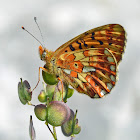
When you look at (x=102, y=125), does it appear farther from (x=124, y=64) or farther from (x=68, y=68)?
(x=68, y=68)

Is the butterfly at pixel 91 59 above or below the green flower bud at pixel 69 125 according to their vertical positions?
above

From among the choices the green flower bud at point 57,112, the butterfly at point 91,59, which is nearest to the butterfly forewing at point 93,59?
the butterfly at point 91,59

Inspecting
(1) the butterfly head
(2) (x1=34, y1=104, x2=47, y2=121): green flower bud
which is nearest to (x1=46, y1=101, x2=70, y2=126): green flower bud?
(2) (x1=34, y1=104, x2=47, y2=121): green flower bud

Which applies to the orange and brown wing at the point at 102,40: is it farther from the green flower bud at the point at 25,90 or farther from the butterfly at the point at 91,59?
the green flower bud at the point at 25,90

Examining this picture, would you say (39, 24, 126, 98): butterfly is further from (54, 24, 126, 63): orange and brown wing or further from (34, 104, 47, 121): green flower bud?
(34, 104, 47, 121): green flower bud

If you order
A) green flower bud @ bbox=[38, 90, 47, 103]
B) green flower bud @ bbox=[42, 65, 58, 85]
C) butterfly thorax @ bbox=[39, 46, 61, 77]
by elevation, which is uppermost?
butterfly thorax @ bbox=[39, 46, 61, 77]

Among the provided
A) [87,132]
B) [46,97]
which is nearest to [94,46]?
[46,97]

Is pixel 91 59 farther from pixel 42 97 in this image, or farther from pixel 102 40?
pixel 42 97

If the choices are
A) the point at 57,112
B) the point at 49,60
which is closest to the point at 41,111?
the point at 57,112
